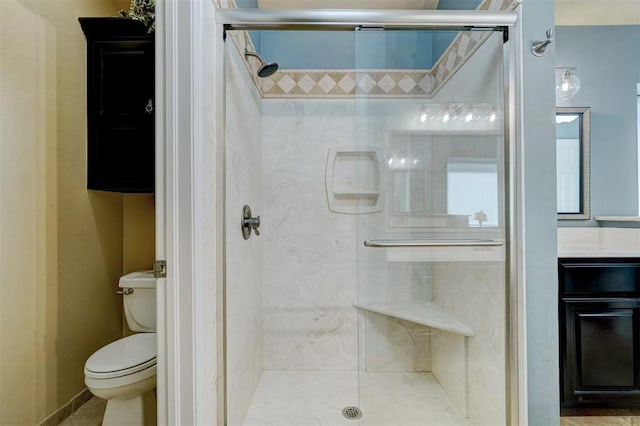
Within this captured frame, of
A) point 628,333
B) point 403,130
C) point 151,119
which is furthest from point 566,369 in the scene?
point 151,119

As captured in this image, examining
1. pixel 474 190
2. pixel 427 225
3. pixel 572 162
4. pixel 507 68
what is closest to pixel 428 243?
pixel 427 225

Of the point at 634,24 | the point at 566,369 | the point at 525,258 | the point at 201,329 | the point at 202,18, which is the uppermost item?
the point at 634,24

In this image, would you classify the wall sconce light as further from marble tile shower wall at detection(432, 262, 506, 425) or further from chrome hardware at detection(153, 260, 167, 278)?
chrome hardware at detection(153, 260, 167, 278)

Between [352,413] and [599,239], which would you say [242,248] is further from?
[599,239]

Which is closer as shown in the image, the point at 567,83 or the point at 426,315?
the point at 426,315

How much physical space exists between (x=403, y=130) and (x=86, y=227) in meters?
1.97

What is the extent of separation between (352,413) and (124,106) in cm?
208

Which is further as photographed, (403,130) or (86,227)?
(86,227)

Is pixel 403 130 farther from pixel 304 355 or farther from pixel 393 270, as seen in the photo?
pixel 304 355

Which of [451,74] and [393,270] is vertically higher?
[451,74]

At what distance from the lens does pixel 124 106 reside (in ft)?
5.68

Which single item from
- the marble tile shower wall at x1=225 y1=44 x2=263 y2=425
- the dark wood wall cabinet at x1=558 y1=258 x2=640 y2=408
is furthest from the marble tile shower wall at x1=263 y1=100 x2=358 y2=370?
the dark wood wall cabinet at x1=558 y1=258 x2=640 y2=408

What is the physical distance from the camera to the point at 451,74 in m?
1.59

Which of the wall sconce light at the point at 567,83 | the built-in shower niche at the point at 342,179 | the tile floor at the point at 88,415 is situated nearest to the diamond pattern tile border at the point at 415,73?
the built-in shower niche at the point at 342,179
